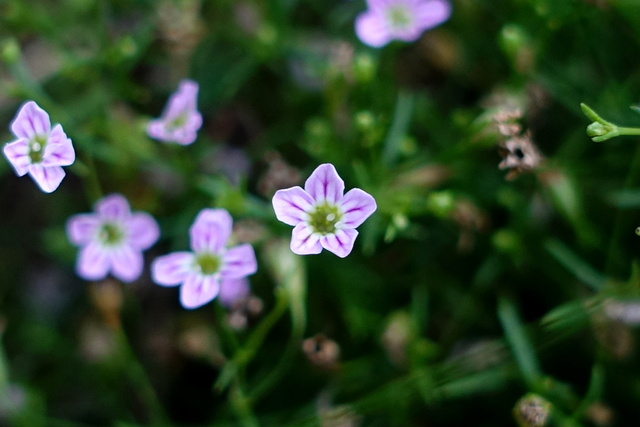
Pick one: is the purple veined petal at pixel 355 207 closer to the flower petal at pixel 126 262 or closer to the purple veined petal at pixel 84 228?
the flower petal at pixel 126 262

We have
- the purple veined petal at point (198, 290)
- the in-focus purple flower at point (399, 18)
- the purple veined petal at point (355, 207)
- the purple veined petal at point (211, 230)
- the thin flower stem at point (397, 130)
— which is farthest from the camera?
the in-focus purple flower at point (399, 18)

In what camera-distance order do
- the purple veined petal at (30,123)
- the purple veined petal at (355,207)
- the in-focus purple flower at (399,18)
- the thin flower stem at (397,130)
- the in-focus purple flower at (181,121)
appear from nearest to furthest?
the purple veined petal at (355,207), the purple veined petal at (30,123), the in-focus purple flower at (181,121), the thin flower stem at (397,130), the in-focus purple flower at (399,18)

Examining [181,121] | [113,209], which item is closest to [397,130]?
[181,121]

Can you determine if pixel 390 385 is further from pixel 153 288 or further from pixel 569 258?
pixel 153 288

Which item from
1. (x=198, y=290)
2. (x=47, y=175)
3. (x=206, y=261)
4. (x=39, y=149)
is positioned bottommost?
(x=198, y=290)

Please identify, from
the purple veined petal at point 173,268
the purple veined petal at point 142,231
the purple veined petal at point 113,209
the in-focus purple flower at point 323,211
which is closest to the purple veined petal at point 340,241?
the in-focus purple flower at point 323,211

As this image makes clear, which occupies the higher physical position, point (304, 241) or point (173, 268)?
point (173, 268)

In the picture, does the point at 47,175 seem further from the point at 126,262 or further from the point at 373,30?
the point at 373,30
